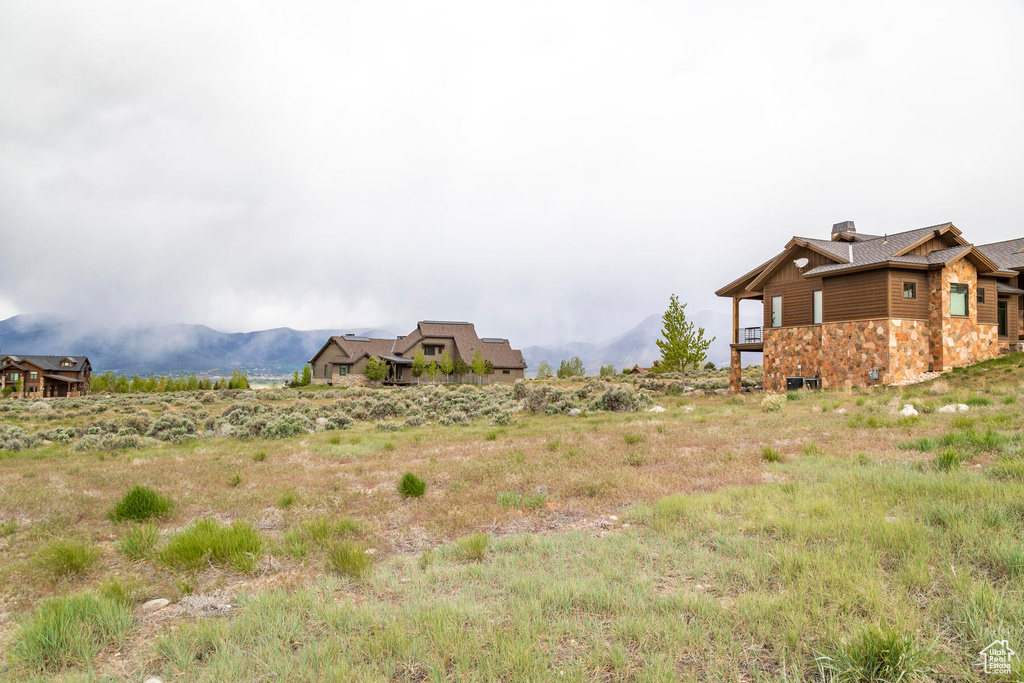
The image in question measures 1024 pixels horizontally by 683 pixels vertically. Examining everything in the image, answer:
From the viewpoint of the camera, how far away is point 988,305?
1088 inches

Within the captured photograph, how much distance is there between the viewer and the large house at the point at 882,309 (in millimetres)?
24500

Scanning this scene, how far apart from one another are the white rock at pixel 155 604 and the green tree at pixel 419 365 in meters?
55.4

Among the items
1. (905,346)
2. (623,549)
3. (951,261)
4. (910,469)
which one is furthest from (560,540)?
(951,261)

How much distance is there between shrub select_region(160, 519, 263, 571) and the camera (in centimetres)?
549

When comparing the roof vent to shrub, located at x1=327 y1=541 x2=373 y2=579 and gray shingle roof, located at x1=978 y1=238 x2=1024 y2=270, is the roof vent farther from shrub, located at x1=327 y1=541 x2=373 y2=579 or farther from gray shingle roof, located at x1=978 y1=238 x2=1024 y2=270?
shrub, located at x1=327 y1=541 x2=373 y2=579

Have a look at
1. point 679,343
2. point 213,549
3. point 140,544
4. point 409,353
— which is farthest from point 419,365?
point 213,549

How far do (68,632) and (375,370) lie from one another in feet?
185

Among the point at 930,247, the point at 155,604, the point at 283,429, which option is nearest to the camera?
the point at 155,604

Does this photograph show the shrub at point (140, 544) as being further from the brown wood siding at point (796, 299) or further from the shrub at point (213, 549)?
the brown wood siding at point (796, 299)

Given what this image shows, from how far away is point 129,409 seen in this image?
100 ft

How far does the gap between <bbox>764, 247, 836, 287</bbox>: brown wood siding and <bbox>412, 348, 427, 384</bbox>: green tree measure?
39291mm

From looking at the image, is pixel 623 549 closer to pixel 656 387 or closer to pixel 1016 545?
pixel 1016 545

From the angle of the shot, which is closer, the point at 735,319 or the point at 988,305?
the point at 988,305

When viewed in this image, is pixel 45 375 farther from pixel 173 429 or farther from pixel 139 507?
pixel 139 507
